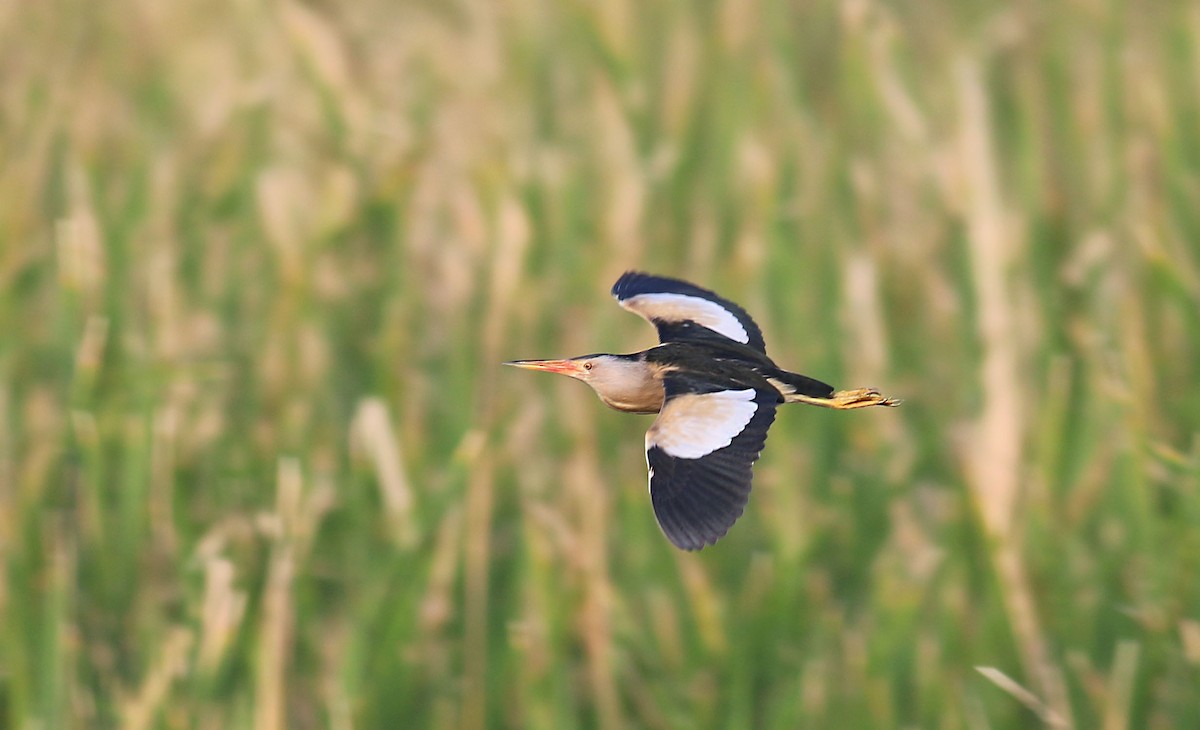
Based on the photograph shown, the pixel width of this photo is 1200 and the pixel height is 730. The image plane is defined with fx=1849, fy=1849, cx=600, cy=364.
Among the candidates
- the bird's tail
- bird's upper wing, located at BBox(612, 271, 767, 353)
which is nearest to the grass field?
bird's upper wing, located at BBox(612, 271, 767, 353)

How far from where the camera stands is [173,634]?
1919 millimetres

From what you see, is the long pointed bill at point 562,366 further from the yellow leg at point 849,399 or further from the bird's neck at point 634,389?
the yellow leg at point 849,399

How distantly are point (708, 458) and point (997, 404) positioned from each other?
1.00m

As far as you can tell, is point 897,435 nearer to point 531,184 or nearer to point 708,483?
point 531,184

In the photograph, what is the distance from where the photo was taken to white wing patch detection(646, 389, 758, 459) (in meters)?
1.24

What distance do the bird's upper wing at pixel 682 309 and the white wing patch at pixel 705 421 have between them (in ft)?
0.86

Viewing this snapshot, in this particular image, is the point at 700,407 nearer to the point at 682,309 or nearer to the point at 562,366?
the point at 562,366

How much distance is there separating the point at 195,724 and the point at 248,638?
0.45 feet

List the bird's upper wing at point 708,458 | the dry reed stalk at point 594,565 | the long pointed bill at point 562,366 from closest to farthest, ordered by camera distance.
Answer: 1. the bird's upper wing at point 708,458
2. the long pointed bill at point 562,366
3. the dry reed stalk at point 594,565

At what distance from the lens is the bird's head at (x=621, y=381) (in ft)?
4.32

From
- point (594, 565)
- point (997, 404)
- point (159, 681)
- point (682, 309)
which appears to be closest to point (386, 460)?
point (594, 565)

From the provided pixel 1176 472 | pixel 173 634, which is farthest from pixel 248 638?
pixel 1176 472

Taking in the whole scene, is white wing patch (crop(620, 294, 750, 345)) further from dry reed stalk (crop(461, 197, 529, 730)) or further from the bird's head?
dry reed stalk (crop(461, 197, 529, 730))

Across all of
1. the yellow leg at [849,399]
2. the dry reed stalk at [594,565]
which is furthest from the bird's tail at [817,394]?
the dry reed stalk at [594,565]
